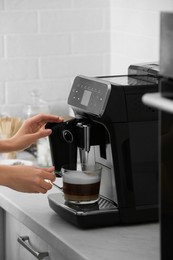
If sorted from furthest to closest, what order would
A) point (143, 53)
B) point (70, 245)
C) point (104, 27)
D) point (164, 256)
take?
1. point (104, 27)
2. point (143, 53)
3. point (70, 245)
4. point (164, 256)

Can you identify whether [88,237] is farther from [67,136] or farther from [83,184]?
[67,136]

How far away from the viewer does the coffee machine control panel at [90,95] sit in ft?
5.96

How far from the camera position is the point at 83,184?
6.13ft

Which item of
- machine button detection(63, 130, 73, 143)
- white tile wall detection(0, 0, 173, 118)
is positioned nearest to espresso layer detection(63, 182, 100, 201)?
machine button detection(63, 130, 73, 143)

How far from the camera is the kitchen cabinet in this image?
6.24 feet

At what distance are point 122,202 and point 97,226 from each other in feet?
0.30

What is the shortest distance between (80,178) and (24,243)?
299 millimetres

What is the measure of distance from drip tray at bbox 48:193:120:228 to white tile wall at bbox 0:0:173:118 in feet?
3.31

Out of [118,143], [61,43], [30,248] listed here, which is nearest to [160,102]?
[118,143]

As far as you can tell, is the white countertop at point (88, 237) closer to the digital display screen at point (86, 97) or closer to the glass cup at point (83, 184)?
the glass cup at point (83, 184)

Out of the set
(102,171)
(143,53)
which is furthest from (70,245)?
(143,53)

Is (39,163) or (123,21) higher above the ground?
(123,21)

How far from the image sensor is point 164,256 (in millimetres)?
1390

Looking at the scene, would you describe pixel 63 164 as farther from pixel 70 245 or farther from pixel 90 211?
pixel 70 245
